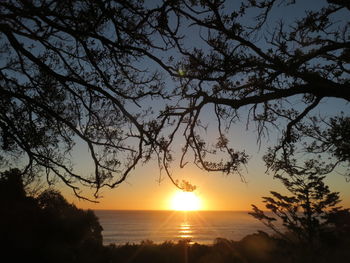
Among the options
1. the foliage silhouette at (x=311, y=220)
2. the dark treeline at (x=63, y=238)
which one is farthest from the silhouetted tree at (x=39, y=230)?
the foliage silhouette at (x=311, y=220)

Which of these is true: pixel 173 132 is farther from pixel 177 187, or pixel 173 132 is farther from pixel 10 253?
pixel 10 253

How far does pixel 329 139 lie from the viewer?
24.1 ft

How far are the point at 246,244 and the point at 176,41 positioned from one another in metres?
12.9

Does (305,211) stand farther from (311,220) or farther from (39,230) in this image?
(39,230)

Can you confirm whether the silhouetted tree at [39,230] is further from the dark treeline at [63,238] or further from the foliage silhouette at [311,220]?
the foliage silhouette at [311,220]

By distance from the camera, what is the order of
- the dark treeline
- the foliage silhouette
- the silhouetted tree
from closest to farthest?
the silhouetted tree, the dark treeline, the foliage silhouette

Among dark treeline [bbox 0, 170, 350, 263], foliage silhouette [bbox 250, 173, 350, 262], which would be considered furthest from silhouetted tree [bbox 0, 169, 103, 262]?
foliage silhouette [bbox 250, 173, 350, 262]

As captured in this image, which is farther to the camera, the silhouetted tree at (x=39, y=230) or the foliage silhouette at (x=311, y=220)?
the foliage silhouette at (x=311, y=220)

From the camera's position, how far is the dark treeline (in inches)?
241

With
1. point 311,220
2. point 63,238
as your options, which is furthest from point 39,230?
point 311,220

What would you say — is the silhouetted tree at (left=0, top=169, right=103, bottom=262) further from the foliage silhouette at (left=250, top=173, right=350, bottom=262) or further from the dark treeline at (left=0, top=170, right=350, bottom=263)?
the foliage silhouette at (left=250, top=173, right=350, bottom=262)

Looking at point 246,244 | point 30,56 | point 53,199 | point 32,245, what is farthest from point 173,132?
point 246,244

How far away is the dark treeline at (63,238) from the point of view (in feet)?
20.1

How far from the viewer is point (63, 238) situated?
703 centimetres
